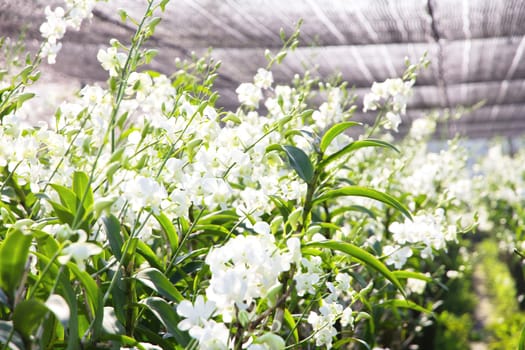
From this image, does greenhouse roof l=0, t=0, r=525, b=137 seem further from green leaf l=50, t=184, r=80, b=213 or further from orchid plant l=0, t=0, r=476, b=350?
green leaf l=50, t=184, r=80, b=213

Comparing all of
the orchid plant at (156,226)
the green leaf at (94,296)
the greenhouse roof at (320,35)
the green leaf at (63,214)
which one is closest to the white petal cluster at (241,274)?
the orchid plant at (156,226)

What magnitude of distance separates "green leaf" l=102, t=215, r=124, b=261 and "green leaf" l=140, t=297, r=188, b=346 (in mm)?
93

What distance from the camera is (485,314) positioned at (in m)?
5.56

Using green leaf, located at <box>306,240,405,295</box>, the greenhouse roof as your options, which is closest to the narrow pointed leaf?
green leaf, located at <box>306,240,405,295</box>

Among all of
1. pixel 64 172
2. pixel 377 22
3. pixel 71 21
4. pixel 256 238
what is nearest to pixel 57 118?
pixel 64 172

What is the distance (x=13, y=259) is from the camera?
29.2 inches

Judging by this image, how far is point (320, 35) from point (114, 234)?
9.05ft

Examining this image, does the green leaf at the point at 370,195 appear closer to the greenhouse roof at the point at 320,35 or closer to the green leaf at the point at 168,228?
the green leaf at the point at 168,228

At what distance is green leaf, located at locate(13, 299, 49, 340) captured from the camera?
2.29 feet

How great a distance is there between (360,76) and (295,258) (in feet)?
12.8

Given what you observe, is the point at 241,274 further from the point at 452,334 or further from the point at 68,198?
the point at 452,334

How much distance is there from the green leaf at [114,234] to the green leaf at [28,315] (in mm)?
189

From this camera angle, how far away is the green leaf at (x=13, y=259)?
0.73 metres

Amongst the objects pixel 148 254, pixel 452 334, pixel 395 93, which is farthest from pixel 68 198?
pixel 452 334
